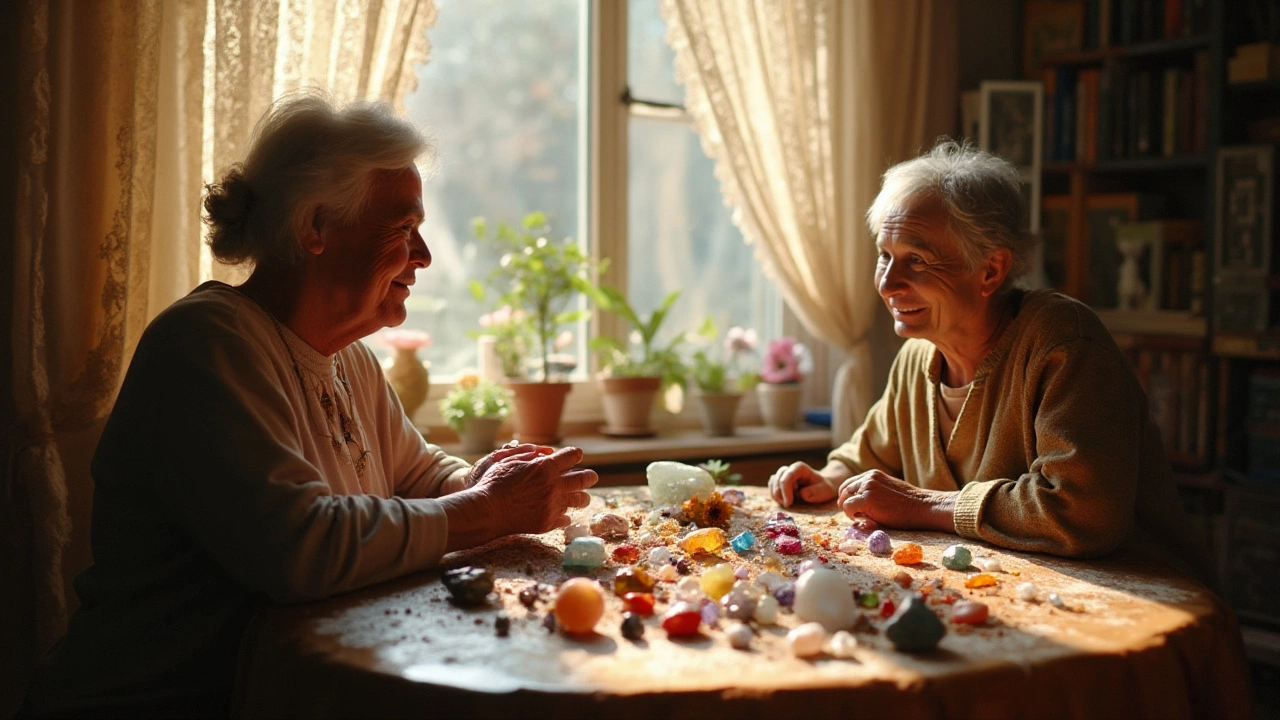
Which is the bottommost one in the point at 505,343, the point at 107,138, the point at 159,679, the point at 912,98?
the point at 159,679

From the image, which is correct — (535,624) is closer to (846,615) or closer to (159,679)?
(846,615)

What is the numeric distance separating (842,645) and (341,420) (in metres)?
0.97

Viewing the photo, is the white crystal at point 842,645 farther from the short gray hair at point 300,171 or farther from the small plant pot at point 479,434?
the small plant pot at point 479,434

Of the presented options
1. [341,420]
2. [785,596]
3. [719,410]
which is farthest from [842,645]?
[719,410]

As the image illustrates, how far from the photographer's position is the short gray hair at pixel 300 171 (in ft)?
5.22

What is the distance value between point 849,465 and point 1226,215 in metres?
1.77

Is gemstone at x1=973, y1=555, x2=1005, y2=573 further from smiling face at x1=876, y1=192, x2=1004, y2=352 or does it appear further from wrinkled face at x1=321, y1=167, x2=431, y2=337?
wrinkled face at x1=321, y1=167, x2=431, y2=337

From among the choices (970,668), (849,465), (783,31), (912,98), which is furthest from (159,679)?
(912,98)

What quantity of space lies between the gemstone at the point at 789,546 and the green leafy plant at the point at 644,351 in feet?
4.98

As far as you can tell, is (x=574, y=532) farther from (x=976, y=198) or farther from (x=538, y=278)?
(x=538, y=278)

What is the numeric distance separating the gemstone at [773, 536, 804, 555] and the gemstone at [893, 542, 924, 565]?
16 centimetres

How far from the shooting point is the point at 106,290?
2.12 meters

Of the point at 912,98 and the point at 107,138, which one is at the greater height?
the point at 912,98

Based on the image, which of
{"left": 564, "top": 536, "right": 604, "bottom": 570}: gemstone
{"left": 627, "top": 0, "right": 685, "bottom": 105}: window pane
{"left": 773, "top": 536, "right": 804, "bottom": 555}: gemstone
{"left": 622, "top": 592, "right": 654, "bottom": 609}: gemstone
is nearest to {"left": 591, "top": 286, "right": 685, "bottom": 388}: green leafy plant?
{"left": 627, "top": 0, "right": 685, "bottom": 105}: window pane
